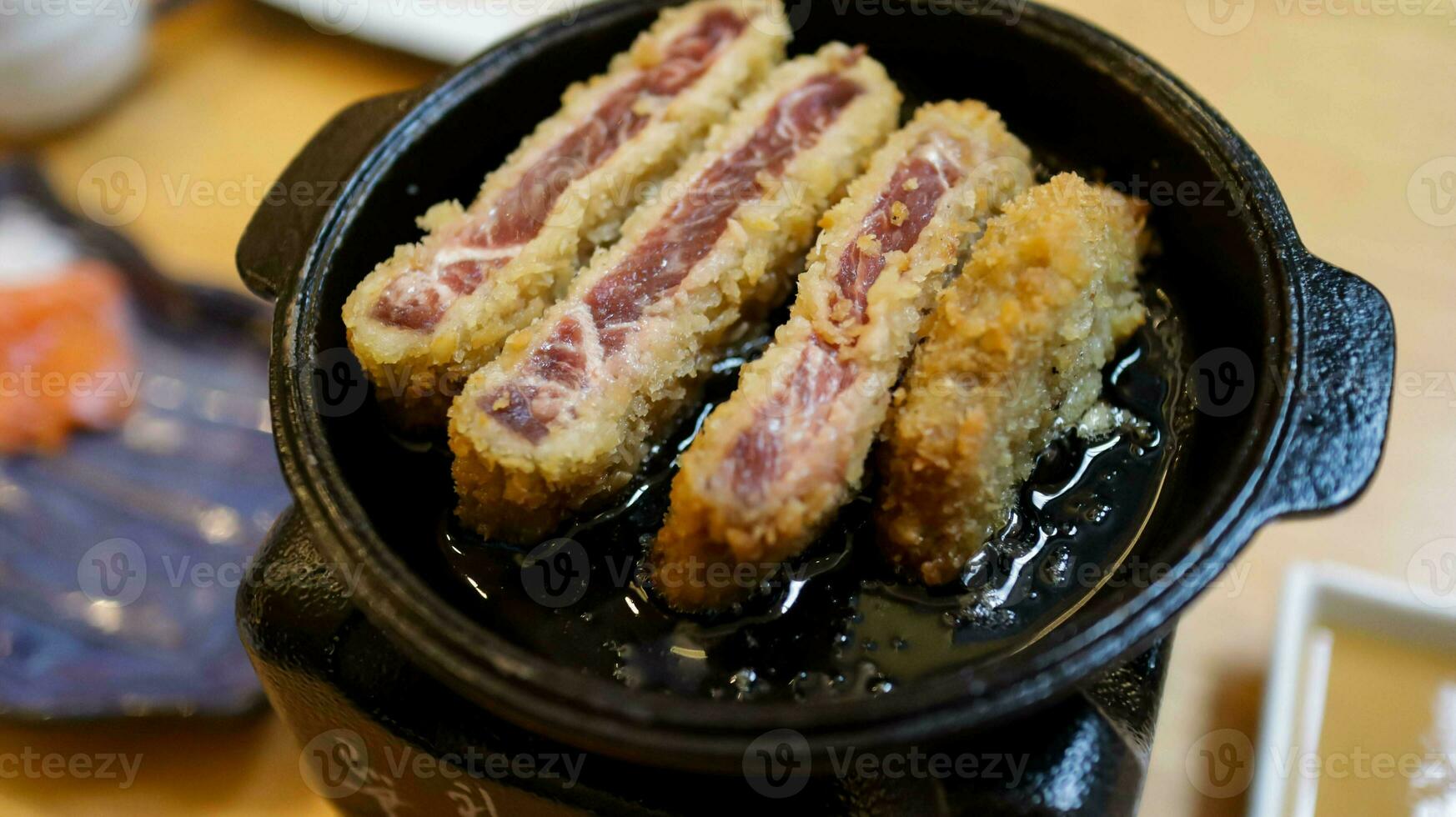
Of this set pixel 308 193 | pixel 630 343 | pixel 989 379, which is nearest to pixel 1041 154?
pixel 989 379

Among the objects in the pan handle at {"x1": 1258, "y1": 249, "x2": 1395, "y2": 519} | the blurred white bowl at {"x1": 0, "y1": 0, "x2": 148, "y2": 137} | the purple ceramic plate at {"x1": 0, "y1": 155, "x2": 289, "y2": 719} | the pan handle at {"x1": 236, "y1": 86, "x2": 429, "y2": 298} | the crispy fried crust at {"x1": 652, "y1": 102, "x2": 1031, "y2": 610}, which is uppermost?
the pan handle at {"x1": 1258, "y1": 249, "x2": 1395, "y2": 519}

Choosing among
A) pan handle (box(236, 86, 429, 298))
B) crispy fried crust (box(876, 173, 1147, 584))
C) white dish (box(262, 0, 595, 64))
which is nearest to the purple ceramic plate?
pan handle (box(236, 86, 429, 298))

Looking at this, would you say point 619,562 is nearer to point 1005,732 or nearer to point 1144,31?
point 1005,732

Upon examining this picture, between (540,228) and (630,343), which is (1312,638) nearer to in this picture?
(630,343)

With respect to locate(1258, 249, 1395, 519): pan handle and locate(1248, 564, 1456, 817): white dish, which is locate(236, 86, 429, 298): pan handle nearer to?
locate(1258, 249, 1395, 519): pan handle

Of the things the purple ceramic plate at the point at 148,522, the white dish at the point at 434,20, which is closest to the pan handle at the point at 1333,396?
the purple ceramic plate at the point at 148,522

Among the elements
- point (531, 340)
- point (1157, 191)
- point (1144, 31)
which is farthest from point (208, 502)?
point (1144, 31)

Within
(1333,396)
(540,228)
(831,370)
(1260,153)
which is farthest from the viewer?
(1260,153)
